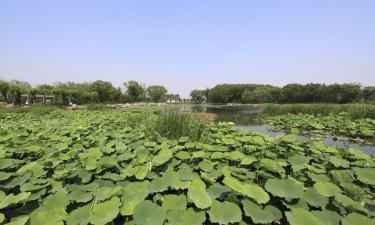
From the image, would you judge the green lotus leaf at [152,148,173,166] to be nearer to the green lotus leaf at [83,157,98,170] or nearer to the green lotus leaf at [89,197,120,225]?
the green lotus leaf at [83,157,98,170]

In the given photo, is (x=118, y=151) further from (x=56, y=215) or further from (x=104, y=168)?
(x=56, y=215)

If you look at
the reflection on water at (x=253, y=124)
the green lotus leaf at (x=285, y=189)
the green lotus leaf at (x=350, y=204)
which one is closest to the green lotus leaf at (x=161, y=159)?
the green lotus leaf at (x=285, y=189)

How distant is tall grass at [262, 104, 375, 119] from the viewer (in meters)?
10.7

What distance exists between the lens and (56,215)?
1.52 m

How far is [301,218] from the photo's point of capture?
148 cm

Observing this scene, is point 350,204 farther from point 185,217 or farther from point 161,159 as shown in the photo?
point 161,159

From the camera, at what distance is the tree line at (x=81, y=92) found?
35.8 metres

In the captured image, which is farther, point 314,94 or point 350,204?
point 314,94

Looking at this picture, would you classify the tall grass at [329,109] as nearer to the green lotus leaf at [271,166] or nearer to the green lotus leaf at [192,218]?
the green lotus leaf at [271,166]

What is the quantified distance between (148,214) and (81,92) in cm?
4930

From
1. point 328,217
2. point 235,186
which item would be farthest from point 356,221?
point 235,186

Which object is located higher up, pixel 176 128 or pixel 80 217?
pixel 176 128

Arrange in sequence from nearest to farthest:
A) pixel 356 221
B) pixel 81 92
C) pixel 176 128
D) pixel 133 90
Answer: pixel 356 221 → pixel 176 128 → pixel 81 92 → pixel 133 90

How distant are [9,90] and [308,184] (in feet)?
135
